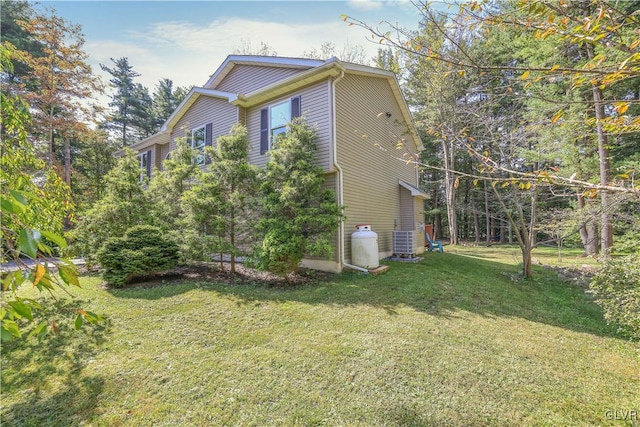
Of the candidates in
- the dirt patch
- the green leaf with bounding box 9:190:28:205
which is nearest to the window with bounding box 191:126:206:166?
the dirt patch

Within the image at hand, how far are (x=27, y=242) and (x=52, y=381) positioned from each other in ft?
11.0

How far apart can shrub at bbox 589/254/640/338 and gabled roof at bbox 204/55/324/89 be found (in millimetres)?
7628

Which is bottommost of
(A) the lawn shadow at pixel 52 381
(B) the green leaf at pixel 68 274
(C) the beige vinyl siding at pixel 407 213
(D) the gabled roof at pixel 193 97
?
(A) the lawn shadow at pixel 52 381

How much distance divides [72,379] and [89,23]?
5.54m

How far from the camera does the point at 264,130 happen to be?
919cm

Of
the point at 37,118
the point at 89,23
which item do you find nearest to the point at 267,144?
the point at 89,23

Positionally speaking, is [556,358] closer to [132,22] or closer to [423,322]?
[423,322]

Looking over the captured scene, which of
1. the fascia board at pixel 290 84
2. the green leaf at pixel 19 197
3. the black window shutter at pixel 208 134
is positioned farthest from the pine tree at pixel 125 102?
the green leaf at pixel 19 197

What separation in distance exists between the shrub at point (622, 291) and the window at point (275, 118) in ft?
25.2

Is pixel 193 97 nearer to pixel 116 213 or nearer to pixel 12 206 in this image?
pixel 116 213

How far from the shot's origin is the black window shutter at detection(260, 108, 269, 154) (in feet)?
30.0

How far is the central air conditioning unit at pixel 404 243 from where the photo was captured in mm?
9812

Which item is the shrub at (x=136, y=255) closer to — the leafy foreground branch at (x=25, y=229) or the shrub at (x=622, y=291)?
the leafy foreground branch at (x=25, y=229)

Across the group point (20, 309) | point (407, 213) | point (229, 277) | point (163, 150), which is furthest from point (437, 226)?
point (20, 309)
